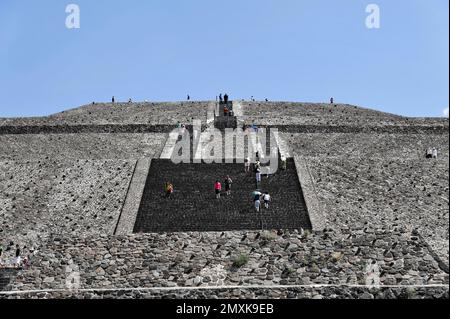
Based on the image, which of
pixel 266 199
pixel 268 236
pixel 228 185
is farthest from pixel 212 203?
pixel 268 236

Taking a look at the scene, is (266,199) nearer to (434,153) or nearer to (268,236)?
(268,236)

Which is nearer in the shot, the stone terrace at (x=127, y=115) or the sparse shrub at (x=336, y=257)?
the sparse shrub at (x=336, y=257)

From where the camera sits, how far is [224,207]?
978 inches

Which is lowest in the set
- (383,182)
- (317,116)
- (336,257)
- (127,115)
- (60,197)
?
(383,182)

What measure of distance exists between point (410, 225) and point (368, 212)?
1.78m

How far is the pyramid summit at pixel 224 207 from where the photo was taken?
1822 centimetres

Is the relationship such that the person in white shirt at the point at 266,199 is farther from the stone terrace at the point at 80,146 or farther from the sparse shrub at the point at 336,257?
the stone terrace at the point at 80,146

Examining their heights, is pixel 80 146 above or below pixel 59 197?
above

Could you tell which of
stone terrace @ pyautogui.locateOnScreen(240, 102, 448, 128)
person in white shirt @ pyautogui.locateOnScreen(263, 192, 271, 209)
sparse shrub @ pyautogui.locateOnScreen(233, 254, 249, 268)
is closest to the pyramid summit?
sparse shrub @ pyautogui.locateOnScreen(233, 254, 249, 268)

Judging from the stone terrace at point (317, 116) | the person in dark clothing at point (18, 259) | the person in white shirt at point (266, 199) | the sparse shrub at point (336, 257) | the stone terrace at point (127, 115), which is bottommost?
the person in dark clothing at point (18, 259)

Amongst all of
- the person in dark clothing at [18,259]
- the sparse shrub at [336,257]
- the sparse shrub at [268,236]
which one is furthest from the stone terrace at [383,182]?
the person in dark clothing at [18,259]

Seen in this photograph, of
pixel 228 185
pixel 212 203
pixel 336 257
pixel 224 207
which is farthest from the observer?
pixel 228 185

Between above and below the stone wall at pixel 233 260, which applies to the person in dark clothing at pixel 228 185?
above

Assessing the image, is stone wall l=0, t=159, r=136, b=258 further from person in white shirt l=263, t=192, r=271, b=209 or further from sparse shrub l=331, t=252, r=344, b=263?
sparse shrub l=331, t=252, r=344, b=263
